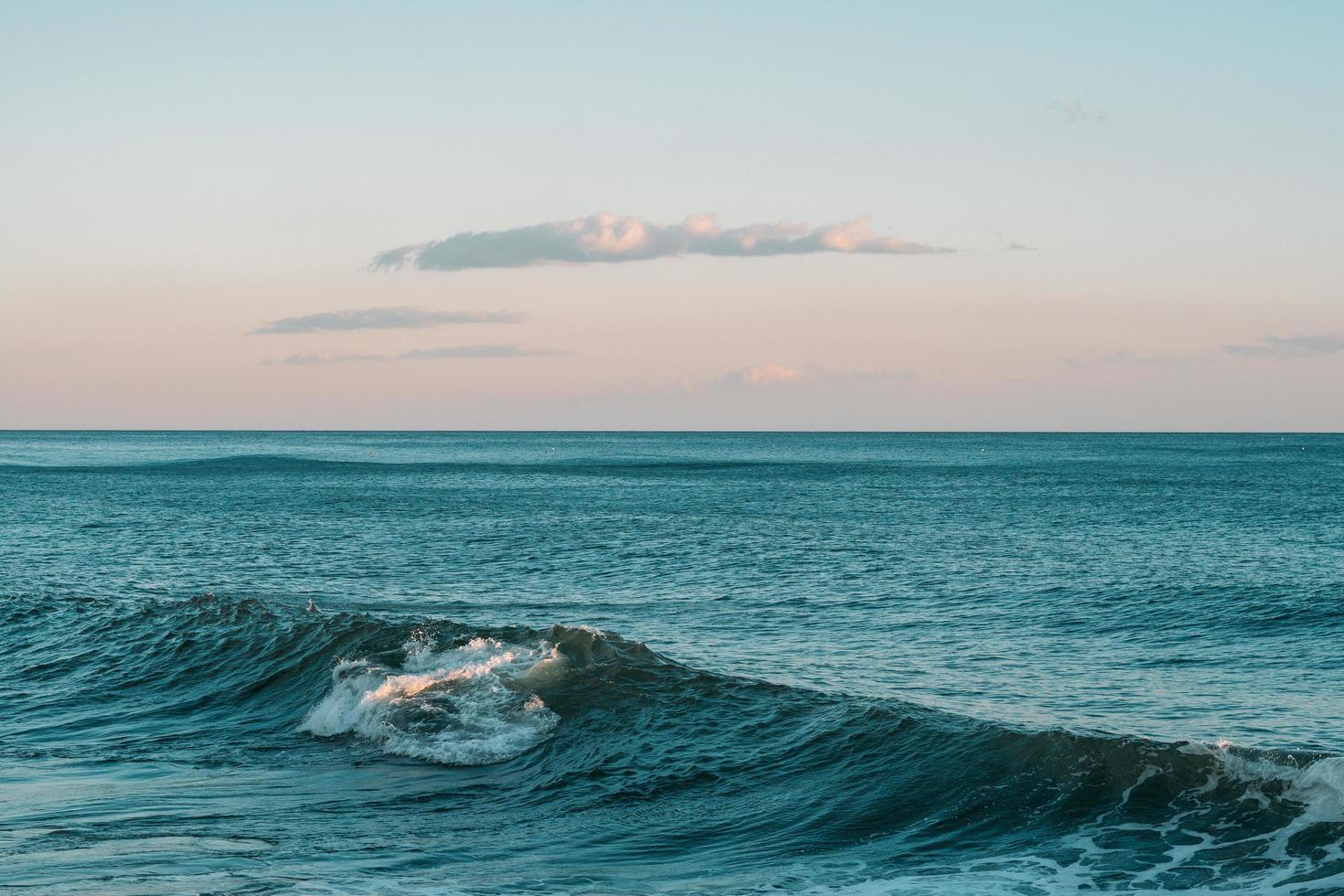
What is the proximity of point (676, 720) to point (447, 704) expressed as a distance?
13.4ft

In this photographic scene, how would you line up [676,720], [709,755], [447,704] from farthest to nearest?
1. [447,704]
2. [676,720]
3. [709,755]

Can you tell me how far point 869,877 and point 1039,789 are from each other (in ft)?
12.3

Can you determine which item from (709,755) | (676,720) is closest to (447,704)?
(676,720)

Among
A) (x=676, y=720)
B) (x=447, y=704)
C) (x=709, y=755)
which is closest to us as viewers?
(x=709, y=755)

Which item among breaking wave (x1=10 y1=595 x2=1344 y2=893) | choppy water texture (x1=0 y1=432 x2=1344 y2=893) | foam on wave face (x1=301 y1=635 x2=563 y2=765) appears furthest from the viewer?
foam on wave face (x1=301 y1=635 x2=563 y2=765)

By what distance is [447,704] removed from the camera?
21.0m

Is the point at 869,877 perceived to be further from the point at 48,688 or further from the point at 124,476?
the point at 124,476

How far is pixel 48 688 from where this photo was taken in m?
23.8

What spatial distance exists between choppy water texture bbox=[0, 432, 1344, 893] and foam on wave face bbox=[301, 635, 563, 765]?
0.08 metres

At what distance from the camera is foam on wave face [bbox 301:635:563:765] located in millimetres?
19281

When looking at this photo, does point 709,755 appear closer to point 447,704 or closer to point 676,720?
point 676,720

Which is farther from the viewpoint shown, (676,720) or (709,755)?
(676,720)

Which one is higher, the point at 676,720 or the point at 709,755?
the point at 676,720

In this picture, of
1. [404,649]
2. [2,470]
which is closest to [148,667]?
[404,649]
